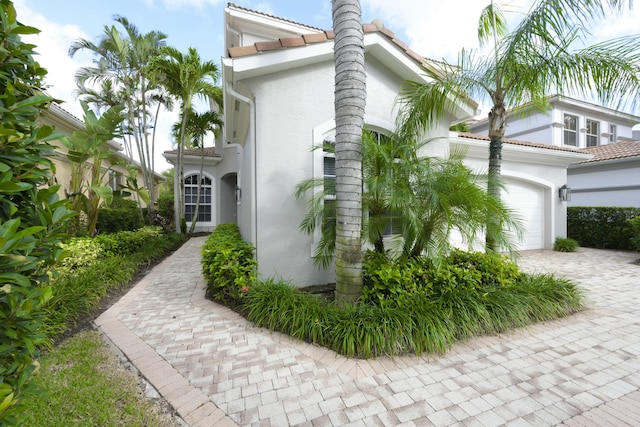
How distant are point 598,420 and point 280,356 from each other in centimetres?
311

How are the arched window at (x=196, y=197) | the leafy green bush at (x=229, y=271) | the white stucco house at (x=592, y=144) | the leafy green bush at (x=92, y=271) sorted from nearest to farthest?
1. the leafy green bush at (x=92, y=271)
2. the leafy green bush at (x=229, y=271)
3. the white stucco house at (x=592, y=144)
4. the arched window at (x=196, y=197)

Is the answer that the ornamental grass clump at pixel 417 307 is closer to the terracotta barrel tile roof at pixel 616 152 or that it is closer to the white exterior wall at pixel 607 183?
the terracotta barrel tile roof at pixel 616 152

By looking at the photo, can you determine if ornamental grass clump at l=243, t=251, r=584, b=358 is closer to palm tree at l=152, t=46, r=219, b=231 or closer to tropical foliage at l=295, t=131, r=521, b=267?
tropical foliage at l=295, t=131, r=521, b=267

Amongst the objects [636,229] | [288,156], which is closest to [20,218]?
[288,156]

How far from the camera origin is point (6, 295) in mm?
1345

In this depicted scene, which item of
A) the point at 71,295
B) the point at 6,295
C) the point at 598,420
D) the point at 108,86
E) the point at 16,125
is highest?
the point at 108,86

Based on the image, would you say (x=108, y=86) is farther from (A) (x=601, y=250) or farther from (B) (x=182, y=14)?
(A) (x=601, y=250)

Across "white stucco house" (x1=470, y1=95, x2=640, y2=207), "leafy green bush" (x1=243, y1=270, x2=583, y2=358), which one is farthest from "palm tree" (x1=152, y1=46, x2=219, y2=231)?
"white stucco house" (x1=470, y1=95, x2=640, y2=207)

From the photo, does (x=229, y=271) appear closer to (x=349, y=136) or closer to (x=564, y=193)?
(x=349, y=136)

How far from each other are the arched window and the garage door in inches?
576

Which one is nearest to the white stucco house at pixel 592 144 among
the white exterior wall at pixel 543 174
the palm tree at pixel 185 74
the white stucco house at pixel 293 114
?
the white exterior wall at pixel 543 174

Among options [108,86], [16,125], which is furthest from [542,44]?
[108,86]

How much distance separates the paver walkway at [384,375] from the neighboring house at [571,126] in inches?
583

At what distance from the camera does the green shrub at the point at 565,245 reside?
1023 cm
